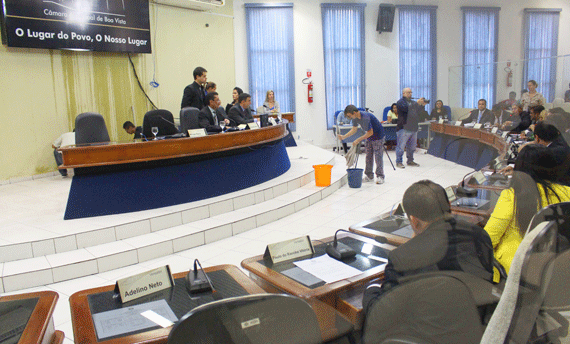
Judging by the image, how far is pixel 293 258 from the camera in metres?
1.78

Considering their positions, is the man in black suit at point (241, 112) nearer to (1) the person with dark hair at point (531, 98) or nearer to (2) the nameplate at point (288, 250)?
(1) the person with dark hair at point (531, 98)

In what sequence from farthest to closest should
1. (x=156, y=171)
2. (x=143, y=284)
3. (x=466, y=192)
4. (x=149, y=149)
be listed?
1. (x=156, y=171)
2. (x=149, y=149)
3. (x=466, y=192)
4. (x=143, y=284)

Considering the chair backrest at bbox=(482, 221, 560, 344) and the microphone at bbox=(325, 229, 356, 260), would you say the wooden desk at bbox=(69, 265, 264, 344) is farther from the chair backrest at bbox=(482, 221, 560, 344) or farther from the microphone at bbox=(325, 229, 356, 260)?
the chair backrest at bbox=(482, 221, 560, 344)

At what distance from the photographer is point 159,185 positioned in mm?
4457

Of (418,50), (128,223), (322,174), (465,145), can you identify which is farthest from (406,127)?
(128,223)

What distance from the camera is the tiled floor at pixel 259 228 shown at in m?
3.22

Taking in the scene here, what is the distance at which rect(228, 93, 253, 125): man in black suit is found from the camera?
6.19m

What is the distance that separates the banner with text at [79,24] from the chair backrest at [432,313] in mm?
6187

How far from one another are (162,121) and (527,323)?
4.48m

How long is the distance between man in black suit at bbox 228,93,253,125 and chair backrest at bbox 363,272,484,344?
506cm

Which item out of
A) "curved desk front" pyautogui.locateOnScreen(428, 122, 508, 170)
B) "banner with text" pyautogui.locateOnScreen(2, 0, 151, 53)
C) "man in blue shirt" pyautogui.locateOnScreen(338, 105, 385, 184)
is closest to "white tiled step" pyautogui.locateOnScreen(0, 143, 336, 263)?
"man in blue shirt" pyautogui.locateOnScreen(338, 105, 385, 184)

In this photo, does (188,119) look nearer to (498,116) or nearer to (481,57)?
(498,116)

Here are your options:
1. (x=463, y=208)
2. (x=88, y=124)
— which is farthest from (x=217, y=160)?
(x=463, y=208)

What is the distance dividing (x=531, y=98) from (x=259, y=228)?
13.3 ft
